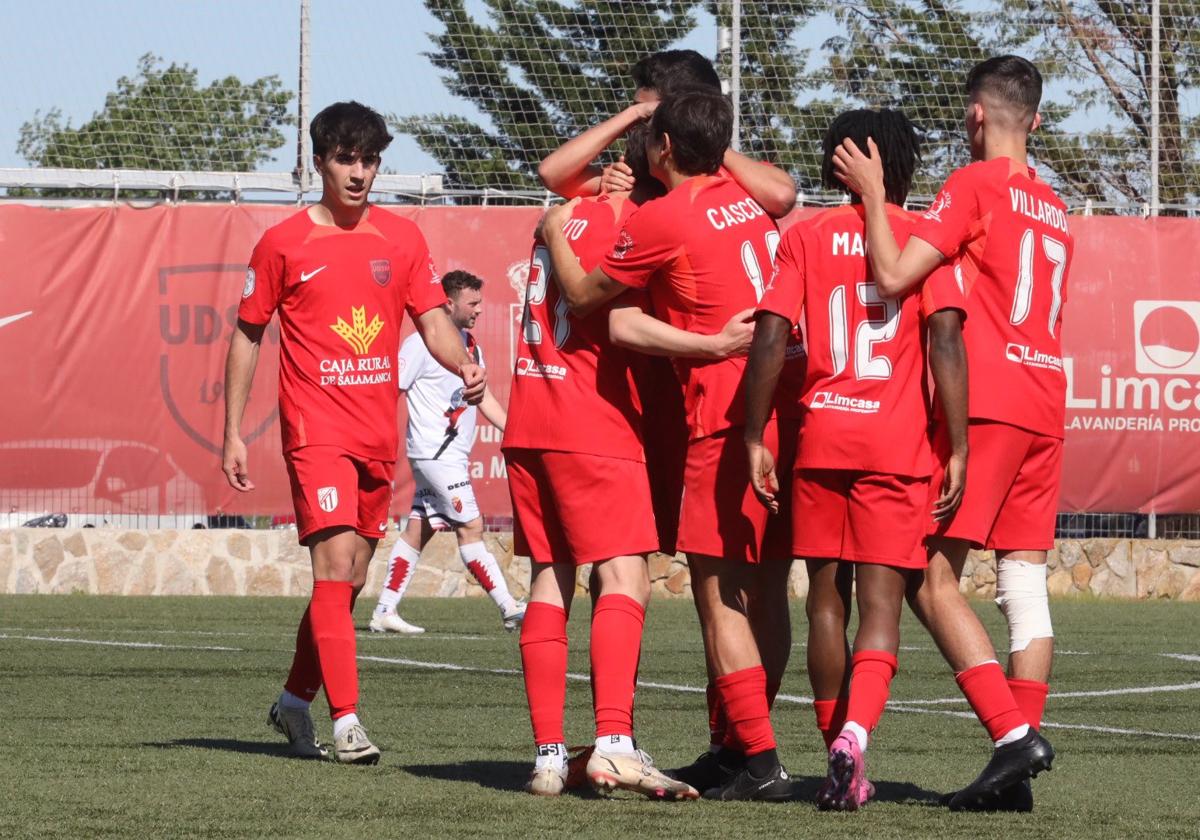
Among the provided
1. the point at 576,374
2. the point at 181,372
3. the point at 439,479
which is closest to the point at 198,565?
the point at 181,372

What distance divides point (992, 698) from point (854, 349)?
1032 millimetres

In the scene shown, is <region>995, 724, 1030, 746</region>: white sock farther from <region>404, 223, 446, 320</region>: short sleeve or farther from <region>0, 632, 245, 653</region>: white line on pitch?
Result: <region>0, 632, 245, 653</region>: white line on pitch

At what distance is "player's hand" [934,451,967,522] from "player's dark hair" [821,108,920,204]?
758 millimetres

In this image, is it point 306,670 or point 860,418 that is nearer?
point 860,418

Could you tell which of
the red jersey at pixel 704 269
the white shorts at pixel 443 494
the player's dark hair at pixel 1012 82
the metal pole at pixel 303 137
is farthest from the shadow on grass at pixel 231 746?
the metal pole at pixel 303 137

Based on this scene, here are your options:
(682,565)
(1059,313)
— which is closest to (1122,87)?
(682,565)

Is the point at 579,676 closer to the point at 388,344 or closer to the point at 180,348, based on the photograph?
the point at 388,344

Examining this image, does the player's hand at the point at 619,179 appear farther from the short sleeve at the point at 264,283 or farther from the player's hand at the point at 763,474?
the short sleeve at the point at 264,283

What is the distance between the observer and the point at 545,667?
18.3ft

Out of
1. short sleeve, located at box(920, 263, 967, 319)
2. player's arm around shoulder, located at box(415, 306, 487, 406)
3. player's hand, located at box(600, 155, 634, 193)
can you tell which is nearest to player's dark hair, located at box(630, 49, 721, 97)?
player's hand, located at box(600, 155, 634, 193)

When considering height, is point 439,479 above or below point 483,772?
above

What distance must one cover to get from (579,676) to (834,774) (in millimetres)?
4312

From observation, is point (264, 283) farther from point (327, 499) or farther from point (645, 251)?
point (645, 251)

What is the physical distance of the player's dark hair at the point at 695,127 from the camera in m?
5.41
